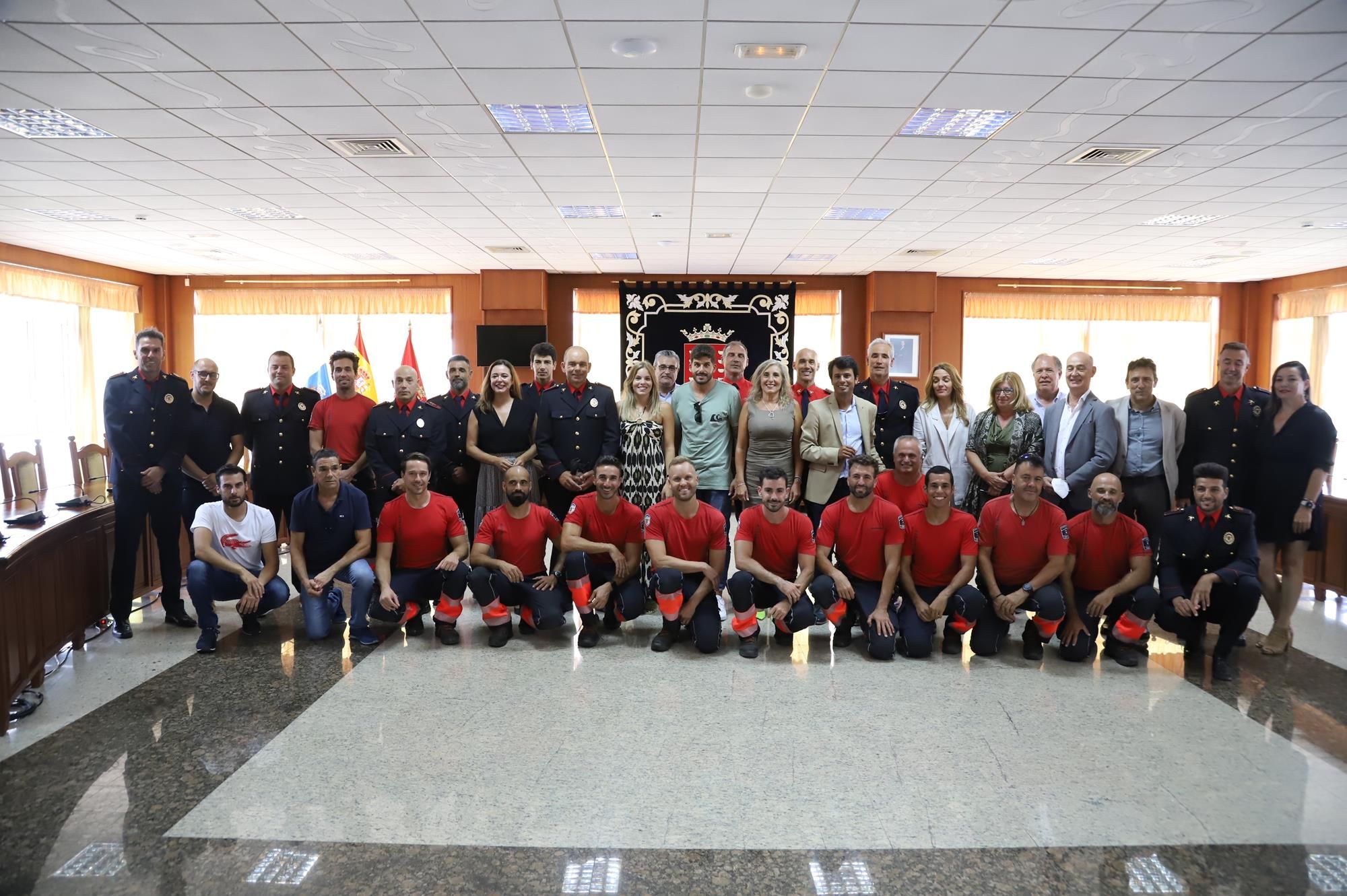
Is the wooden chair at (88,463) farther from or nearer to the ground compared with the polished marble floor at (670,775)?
farther from the ground

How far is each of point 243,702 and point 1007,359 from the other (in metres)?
11.8

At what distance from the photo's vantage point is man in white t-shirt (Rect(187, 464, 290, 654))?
4.17 metres

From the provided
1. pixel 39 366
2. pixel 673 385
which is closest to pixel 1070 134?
pixel 673 385

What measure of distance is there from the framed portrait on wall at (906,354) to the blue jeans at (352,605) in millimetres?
8777

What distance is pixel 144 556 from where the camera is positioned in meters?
5.00

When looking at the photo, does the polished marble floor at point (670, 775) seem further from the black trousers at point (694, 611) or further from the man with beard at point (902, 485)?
the man with beard at point (902, 485)

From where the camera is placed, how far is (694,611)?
13.6 feet

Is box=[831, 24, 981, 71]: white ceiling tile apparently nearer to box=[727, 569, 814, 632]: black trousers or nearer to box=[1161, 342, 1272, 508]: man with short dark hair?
box=[1161, 342, 1272, 508]: man with short dark hair

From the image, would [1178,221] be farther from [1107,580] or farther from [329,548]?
[329,548]

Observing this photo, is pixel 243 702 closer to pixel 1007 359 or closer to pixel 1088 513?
pixel 1088 513

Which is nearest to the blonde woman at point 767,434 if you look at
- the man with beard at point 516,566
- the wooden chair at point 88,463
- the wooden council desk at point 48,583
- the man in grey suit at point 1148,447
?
the man with beard at point 516,566

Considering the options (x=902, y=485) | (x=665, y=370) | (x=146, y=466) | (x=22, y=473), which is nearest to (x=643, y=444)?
(x=665, y=370)

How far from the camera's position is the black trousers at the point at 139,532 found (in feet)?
14.2

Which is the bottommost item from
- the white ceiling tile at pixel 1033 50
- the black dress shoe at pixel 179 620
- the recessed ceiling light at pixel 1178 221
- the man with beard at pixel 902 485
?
the black dress shoe at pixel 179 620
